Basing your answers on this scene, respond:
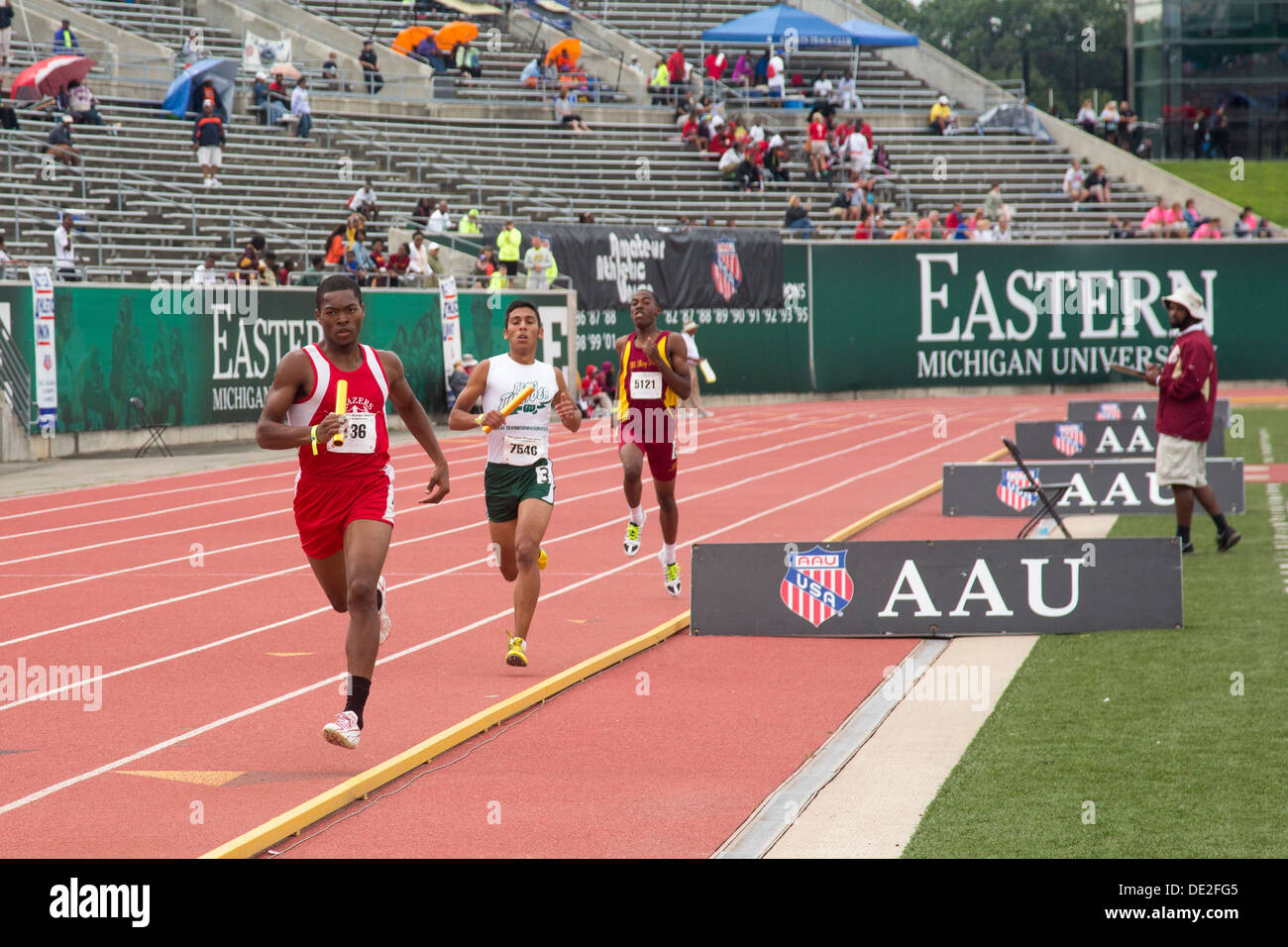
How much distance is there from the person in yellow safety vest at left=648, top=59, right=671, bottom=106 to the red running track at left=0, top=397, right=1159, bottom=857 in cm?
2693

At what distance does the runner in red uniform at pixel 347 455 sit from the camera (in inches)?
286

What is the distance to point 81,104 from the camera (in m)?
31.7

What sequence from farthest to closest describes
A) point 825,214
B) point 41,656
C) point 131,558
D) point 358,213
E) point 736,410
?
point 825,214 < point 736,410 < point 358,213 < point 131,558 < point 41,656

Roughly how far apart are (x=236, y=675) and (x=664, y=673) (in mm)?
2398

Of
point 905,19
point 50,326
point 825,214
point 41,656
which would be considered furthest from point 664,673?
point 905,19

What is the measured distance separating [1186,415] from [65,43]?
2765 cm

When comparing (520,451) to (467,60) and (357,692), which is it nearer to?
(357,692)

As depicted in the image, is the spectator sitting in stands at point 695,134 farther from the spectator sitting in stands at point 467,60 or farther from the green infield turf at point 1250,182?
the green infield turf at point 1250,182

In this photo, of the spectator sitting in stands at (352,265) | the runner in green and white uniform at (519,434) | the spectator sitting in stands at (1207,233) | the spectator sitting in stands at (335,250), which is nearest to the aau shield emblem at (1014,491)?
the runner in green and white uniform at (519,434)

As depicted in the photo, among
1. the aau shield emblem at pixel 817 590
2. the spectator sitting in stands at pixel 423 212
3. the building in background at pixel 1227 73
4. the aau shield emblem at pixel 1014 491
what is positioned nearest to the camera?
the aau shield emblem at pixel 817 590

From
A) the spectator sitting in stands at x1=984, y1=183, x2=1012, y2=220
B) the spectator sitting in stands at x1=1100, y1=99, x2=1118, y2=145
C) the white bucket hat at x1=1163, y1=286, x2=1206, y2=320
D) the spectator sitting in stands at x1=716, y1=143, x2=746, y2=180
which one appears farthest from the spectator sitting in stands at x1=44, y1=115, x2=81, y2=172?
the spectator sitting in stands at x1=1100, y1=99, x2=1118, y2=145

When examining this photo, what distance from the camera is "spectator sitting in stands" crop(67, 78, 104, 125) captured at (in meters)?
31.6

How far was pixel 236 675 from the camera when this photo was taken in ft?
30.6

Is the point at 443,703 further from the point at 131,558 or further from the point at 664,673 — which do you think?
the point at 131,558
